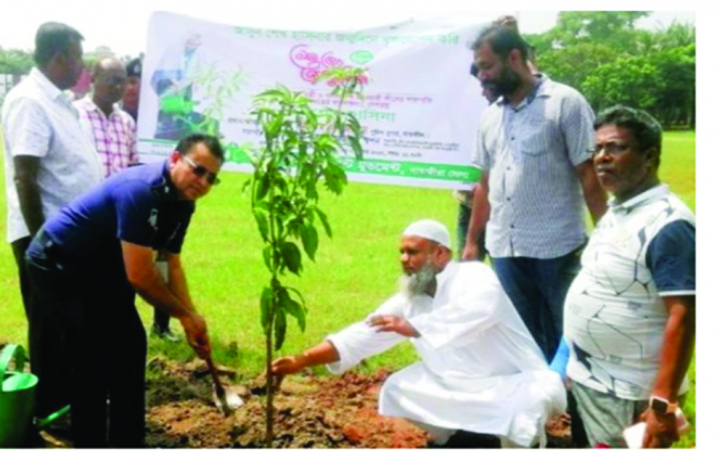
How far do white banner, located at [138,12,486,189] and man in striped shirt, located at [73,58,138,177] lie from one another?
0.91 feet

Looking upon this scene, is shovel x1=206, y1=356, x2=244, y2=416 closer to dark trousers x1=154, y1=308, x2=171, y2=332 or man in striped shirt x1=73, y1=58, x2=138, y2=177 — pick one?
dark trousers x1=154, y1=308, x2=171, y2=332

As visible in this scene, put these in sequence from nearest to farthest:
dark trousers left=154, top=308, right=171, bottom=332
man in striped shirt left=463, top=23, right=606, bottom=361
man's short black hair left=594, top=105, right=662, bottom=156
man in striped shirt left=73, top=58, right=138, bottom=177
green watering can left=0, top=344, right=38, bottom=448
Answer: man's short black hair left=594, top=105, right=662, bottom=156, green watering can left=0, top=344, right=38, bottom=448, man in striped shirt left=463, top=23, right=606, bottom=361, man in striped shirt left=73, top=58, right=138, bottom=177, dark trousers left=154, top=308, right=171, bottom=332

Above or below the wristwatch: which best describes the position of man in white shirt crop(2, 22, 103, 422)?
above

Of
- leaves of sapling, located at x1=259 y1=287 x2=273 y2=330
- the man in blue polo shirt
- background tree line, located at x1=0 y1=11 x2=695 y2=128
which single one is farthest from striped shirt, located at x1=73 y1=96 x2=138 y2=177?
leaves of sapling, located at x1=259 y1=287 x2=273 y2=330

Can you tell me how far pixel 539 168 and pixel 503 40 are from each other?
0.58 metres

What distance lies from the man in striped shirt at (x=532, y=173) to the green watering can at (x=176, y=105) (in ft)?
4.65

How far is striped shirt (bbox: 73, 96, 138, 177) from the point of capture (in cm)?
466

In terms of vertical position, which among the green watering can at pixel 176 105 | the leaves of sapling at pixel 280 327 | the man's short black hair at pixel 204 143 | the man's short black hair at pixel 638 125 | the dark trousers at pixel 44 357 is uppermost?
the green watering can at pixel 176 105

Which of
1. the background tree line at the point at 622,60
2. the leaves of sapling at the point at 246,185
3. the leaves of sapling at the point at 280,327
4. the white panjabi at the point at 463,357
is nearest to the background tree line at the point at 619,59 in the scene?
the background tree line at the point at 622,60

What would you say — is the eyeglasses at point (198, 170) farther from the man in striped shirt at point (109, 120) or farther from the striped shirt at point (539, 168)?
the striped shirt at point (539, 168)

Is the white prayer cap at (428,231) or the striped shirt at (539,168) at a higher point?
the striped shirt at (539,168)

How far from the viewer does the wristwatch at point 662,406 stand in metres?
3.15

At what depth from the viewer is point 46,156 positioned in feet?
13.7

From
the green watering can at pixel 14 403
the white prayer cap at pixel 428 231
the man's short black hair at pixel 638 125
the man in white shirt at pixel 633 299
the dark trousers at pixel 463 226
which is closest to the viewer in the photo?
the man in white shirt at pixel 633 299
